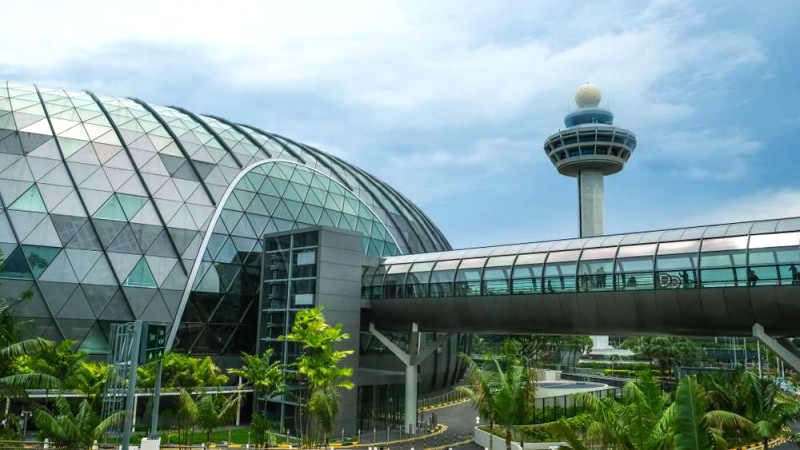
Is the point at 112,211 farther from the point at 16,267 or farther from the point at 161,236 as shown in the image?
the point at 16,267

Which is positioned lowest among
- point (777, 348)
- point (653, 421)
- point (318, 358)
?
point (653, 421)

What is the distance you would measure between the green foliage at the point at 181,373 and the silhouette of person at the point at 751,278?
25.3 m

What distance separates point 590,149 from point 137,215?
73.4m

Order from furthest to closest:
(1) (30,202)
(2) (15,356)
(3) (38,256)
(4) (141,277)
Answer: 1. (4) (141,277)
2. (1) (30,202)
3. (3) (38,256)
4. (2) (15,356)

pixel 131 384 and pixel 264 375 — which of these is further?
pixel 264 375

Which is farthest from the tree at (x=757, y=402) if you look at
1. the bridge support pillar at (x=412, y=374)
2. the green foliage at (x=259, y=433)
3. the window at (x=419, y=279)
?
the green foliage at (x=259, y=433)

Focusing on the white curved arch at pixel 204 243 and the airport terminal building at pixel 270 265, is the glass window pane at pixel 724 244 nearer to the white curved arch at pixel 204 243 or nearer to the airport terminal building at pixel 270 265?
the airport terminal building at pixel 270 265

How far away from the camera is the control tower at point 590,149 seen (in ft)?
308

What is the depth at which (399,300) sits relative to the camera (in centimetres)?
3819

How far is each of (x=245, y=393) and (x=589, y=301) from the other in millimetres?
21431

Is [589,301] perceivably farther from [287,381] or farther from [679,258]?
[287,381]

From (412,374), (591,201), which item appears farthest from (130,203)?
(591,201)

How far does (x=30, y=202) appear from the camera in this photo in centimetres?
3519

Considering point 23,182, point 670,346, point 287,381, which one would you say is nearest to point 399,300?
point 287,381
